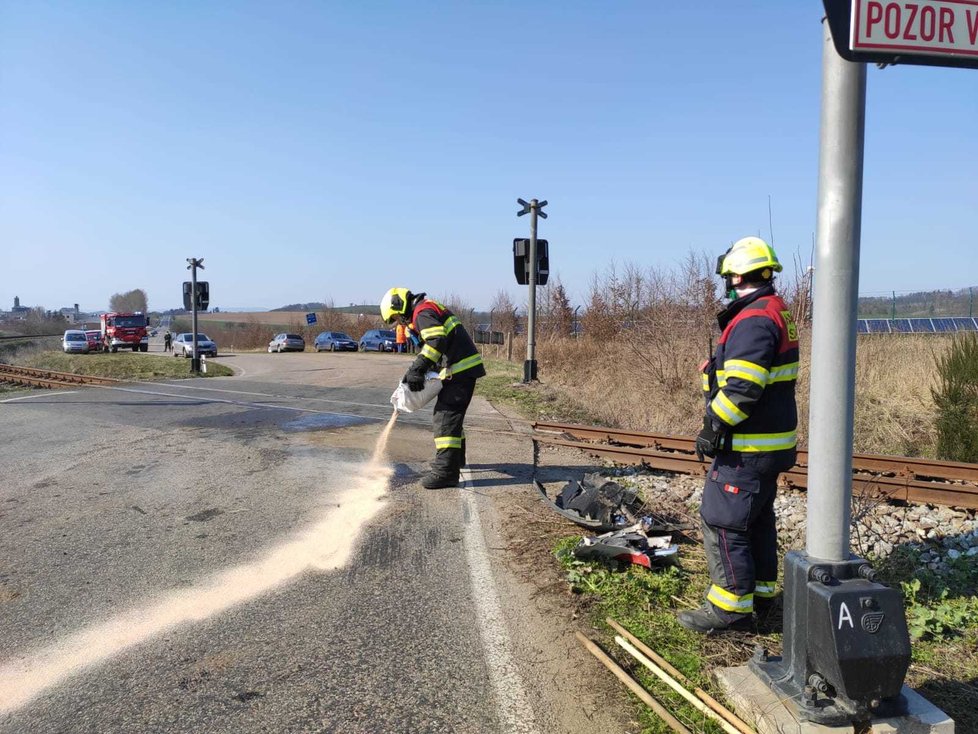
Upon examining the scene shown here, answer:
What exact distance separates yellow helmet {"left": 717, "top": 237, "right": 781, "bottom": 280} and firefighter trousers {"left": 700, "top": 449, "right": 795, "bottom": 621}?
1.03 m

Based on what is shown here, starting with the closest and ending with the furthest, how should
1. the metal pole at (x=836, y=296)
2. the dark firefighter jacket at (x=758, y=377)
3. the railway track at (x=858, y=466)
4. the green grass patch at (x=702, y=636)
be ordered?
the metal pole at (x=836, y=296) < the green grass patch at (x=702, y=636) < the dark firefighter jacket at (x=758, y=377) < the railway track at (x=858, y=466)

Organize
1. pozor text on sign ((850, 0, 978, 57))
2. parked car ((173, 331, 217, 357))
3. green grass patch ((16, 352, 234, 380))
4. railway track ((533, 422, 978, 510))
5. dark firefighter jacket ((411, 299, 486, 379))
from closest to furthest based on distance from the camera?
1. pozor text on sign ((850, 0, 978, 57))
2. railway track ((533, 422, 978, 510))
3. dark firefighter jacket ((411, 299, 486, 379))
4. green grass patch ((16, 352, 234, 380))
5. parked car ((173, 331, 217, 357))

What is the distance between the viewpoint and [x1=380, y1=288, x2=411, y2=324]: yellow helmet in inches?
269

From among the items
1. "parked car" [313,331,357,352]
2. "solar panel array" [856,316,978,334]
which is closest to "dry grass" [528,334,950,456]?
"solar panel array" [856,316,978,334]

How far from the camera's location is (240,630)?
3.73 metres

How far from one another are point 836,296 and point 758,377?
3.05ft

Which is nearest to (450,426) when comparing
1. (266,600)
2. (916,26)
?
(266,600)

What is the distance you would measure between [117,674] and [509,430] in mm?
7276

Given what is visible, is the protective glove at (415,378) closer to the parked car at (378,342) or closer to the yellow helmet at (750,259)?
the yellow helmet at (750,259)

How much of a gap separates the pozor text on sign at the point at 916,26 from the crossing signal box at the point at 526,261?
12.1m

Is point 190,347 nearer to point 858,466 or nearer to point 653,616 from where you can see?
point 858,466

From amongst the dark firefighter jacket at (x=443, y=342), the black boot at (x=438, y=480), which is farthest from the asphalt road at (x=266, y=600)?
the dark firefighter jacket at (x=443, y=342)

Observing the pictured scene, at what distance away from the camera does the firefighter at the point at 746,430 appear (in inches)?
141

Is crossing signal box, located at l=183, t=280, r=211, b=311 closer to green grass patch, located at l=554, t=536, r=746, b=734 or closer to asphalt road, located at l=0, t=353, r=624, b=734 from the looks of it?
asphalt road, located at l=0, t=353, r=624, b=734
